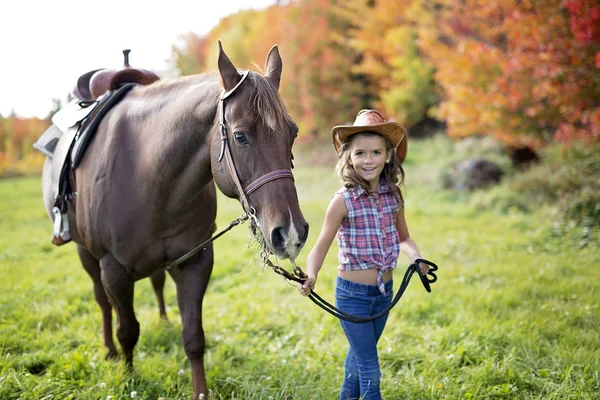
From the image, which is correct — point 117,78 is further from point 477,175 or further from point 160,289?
point 477,175

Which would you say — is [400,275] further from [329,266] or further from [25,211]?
[25,211]

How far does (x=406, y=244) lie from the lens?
2.47 m

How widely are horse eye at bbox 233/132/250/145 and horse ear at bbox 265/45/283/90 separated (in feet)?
1.18

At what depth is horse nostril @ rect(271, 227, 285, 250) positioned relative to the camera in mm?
1758

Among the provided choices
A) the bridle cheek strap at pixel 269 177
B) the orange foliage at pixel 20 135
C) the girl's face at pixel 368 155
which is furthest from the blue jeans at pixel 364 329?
the orange foliage at pixel 20 135

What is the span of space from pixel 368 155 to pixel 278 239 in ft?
2.56

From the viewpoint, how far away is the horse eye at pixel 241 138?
6.16ft

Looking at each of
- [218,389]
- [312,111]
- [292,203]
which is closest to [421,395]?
[218,389]

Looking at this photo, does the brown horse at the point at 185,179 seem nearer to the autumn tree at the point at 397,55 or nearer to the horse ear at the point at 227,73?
the horse ear at the point at 227,73

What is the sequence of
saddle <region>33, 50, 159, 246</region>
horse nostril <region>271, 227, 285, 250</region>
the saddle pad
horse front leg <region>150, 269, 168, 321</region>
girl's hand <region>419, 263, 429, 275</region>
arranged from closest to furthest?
1. horse nostril <region>271, 227, 285, 250</region>
2. girl's hand <region>419, 263, 429, 275</region>
3. saddle <region>33, 50, 159, 246</region>
4. the saddle pad
5. horse front leg <region>150, 269, 168, 321</region>

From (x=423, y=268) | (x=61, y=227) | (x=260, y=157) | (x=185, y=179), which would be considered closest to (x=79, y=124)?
(x=61, y=227)

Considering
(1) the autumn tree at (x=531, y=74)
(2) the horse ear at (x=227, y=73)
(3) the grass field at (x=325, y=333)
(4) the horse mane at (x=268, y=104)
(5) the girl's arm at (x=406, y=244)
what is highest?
(1) the autumn tree at (x=531, y=74)

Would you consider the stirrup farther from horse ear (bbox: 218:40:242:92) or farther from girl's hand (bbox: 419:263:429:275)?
girl's hand (bbox: 419:263:429:275)

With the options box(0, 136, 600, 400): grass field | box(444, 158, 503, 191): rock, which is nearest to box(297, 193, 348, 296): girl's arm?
box(0, 136, 600, 400): grass field
